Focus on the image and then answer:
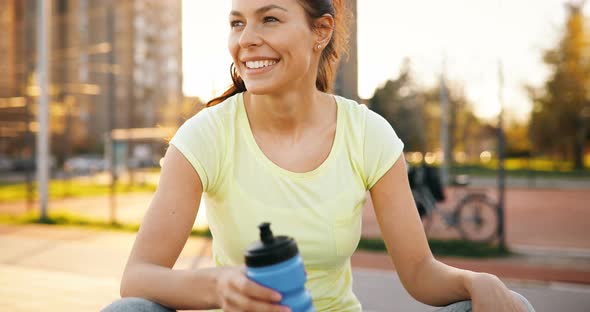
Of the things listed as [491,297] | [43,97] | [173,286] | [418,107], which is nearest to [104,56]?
[418,107]

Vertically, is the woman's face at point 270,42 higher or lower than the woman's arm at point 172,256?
higher

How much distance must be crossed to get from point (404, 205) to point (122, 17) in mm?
67694

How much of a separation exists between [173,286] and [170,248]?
0.12 m

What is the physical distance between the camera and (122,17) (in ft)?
210

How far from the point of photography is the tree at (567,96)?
100 ft

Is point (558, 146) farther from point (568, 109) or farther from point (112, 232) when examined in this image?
point (112, 232)

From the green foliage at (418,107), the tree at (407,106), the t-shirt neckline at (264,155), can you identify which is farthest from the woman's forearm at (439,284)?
the tree at (407,106)

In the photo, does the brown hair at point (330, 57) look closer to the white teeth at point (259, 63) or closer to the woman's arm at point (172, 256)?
the white teeth at point (259, 63)

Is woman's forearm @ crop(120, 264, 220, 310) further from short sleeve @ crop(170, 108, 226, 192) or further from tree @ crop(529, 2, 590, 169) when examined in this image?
tree @ crop(529, 2, 590, 169)

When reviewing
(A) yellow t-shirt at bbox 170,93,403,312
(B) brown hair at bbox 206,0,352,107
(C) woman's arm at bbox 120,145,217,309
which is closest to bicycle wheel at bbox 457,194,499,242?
(B) brown hair at bbox 206,0,352,107

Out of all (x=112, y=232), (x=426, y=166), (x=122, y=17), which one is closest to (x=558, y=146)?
(x=426, y=166)

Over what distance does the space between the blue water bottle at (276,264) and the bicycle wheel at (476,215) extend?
7.99m

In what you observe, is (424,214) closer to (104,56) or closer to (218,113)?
(218,113)

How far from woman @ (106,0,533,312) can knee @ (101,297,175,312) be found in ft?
0.10
